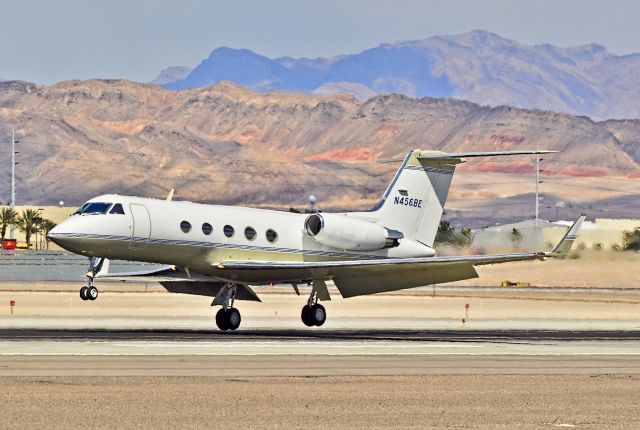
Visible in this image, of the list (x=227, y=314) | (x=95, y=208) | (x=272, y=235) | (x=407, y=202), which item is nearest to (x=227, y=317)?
(x=227, y=314)

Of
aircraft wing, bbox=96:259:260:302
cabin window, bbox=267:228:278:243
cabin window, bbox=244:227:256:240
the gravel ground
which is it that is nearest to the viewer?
the gravel ground

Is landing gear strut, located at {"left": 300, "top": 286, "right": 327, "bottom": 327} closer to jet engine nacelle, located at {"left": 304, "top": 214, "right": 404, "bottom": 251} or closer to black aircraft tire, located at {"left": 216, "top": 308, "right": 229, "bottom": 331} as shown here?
jet engine nacelle, located at {"left": 304, "top": 214, "right": 404, "bottom": 251}

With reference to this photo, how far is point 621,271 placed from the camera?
270 feet

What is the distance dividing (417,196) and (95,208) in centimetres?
1254

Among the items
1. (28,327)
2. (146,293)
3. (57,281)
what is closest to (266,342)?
(28,327)

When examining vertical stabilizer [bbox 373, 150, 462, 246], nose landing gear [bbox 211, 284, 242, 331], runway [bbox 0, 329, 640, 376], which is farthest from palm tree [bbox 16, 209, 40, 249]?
runway [bbox 0, 329, 640, 376]

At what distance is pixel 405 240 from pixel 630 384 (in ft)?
70.8

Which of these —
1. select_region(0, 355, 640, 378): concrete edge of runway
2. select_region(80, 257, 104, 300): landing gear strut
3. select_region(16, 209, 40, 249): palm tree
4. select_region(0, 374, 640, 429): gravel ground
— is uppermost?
select_region(16, 209, 40, 249): palm tree

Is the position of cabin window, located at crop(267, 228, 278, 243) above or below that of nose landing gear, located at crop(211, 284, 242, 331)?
above

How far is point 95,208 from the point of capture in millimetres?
38594

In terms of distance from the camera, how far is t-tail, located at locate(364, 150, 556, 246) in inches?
1773

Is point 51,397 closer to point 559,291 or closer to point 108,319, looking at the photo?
point 108,319

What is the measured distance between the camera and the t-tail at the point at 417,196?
45.0 m

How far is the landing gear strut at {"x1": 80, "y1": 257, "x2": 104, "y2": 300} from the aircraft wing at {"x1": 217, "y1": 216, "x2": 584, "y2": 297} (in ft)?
12.8
